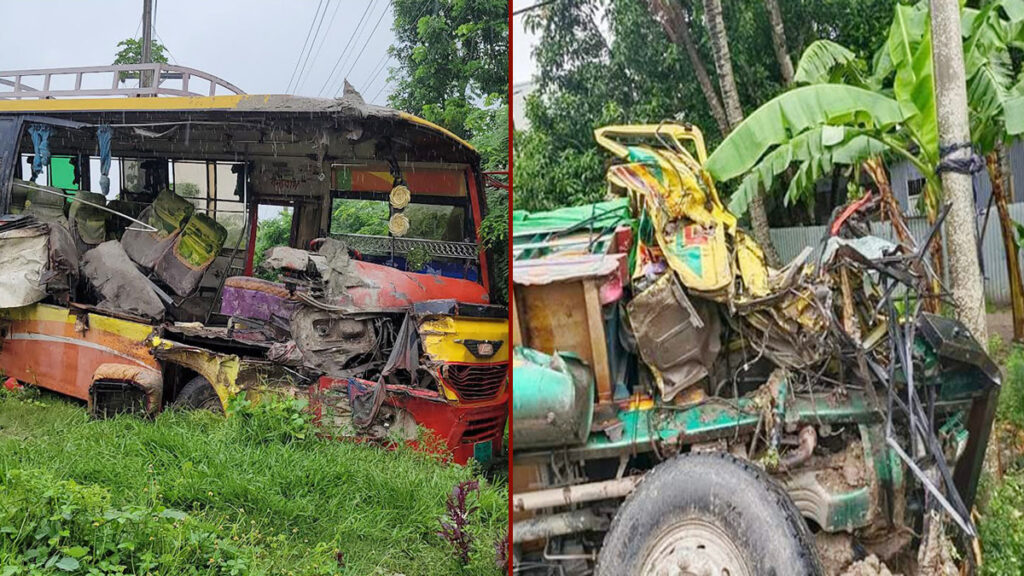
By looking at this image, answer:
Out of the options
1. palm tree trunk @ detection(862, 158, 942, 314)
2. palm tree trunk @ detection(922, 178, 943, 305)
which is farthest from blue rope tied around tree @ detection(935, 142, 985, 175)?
palm tree trunk @ detection(862, 158, 942, 314)

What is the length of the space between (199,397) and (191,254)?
0.96 m

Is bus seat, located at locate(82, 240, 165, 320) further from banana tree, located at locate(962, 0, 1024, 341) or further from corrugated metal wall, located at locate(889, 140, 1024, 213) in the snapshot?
banana tree, located at locate(962, 0, 1024, 341)

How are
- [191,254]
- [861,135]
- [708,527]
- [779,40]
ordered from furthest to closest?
[779,40] < [191,254] < [861,135] < [708,527]

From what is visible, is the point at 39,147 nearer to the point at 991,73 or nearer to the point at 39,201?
the point at 39,201

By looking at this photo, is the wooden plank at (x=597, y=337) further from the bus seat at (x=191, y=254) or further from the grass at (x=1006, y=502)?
the bus seat at (x=191, y=254)

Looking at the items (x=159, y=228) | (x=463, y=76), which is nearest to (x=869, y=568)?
(x=463, y=76)

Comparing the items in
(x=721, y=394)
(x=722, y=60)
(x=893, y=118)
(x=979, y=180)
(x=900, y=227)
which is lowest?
(x=721, y=394)

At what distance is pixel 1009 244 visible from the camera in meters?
4.52

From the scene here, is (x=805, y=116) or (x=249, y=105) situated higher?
(x=249, y=105)

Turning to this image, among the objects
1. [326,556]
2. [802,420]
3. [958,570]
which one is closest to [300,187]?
[326,556]

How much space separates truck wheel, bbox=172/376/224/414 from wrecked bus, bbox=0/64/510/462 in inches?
0.5

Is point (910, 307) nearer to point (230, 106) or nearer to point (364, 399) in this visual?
point (364, 399)

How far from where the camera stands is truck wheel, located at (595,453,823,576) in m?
1.88

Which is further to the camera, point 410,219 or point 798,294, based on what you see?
point 410,219
